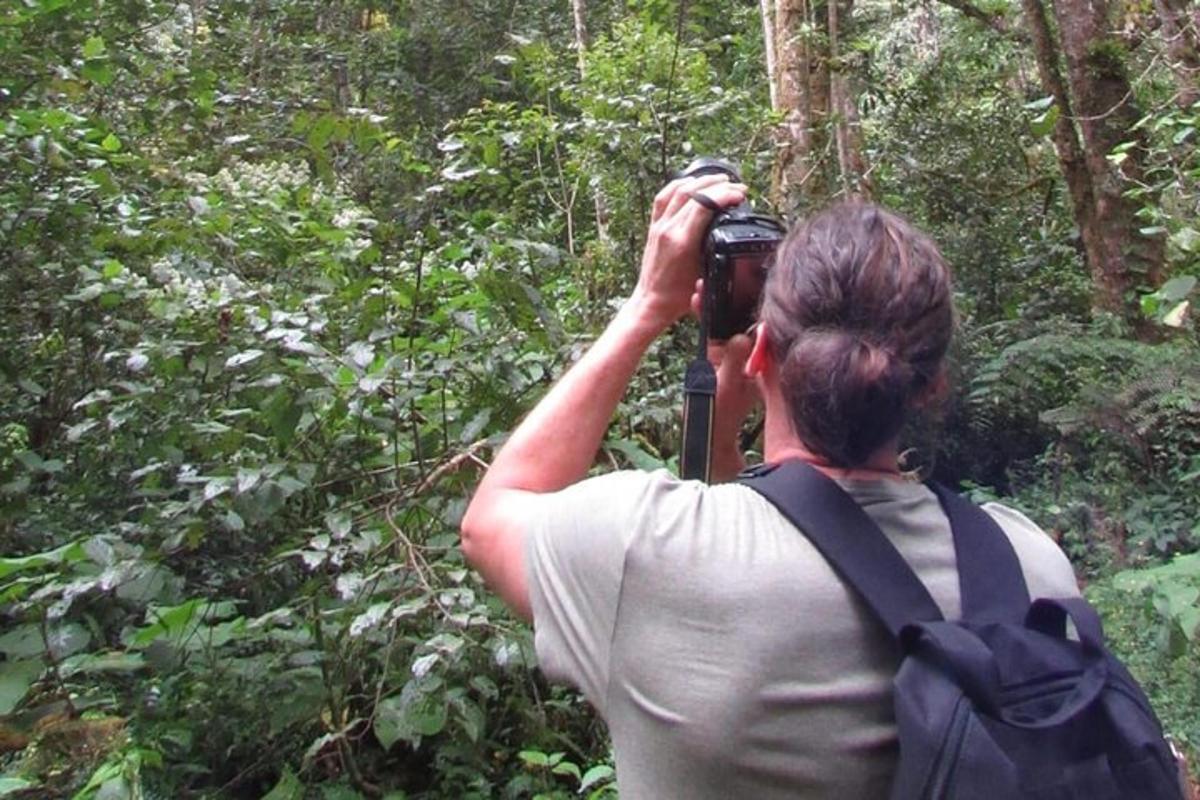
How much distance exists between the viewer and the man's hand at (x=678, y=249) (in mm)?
1323

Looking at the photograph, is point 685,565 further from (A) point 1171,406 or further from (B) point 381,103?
(B) point 381,103

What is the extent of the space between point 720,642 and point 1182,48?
21.2 feet

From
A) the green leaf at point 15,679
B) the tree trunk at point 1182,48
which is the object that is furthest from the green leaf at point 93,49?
the tree trunk at point 1182,48

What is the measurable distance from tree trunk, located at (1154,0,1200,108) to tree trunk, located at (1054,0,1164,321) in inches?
28.5

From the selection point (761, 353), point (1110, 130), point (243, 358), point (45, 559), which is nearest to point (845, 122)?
point (1110, 130)

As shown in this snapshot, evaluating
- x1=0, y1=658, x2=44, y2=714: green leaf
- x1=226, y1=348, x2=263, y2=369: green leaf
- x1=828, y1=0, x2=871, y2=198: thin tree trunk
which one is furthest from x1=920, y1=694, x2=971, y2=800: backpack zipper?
x1=828, y1=0, x2=871, y2=198: thin tree trunk

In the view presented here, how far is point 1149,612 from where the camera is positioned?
3.55 m

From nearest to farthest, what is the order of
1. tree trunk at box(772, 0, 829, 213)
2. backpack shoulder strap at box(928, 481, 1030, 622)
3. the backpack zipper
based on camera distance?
the backpack zipper, backpack shoulder strap at box(928, 481, 1030, 622), tree trunk at box(772, 0, 829, 213)

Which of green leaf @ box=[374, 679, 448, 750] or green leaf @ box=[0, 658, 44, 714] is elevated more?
green leaf @ box=[0, 658, 44, 714]

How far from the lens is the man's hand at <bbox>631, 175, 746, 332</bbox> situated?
4.34ft

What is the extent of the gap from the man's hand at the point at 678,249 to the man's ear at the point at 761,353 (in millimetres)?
149

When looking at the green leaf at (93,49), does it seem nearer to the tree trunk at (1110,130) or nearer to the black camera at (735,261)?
the black camera at (735,261)

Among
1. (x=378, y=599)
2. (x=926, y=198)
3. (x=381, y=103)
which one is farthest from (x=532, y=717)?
(x=381, y=103)

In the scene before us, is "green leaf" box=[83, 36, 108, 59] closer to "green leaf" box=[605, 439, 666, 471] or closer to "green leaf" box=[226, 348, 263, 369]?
"green leaf" box=[226, 348, 263, 369]
